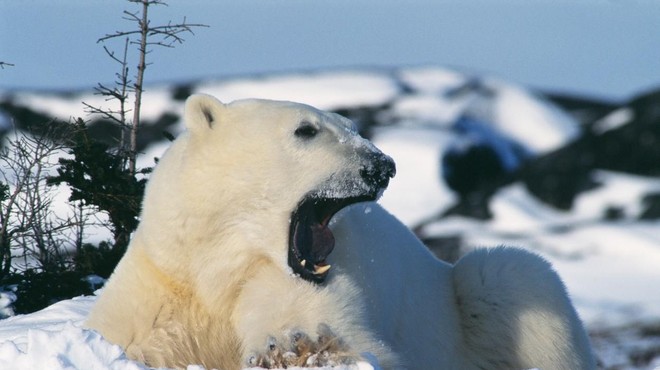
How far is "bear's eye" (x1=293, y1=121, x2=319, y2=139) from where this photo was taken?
419cm

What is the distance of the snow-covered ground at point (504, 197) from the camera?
2020 cm

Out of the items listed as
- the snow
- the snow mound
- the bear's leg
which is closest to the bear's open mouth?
the snow mound

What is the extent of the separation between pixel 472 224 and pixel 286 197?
25.0 meters

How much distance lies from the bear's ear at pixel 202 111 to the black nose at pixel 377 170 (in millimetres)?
657

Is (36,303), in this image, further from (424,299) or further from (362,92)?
(362,92)

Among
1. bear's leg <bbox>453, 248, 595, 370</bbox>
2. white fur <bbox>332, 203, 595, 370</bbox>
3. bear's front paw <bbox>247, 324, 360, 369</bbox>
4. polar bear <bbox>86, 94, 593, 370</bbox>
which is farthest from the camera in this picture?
bear's leg <bbox>453, 248, 595, 370</bbox>

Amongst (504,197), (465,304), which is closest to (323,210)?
(465,304)

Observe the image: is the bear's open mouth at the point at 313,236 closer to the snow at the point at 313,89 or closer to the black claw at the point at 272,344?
the black claw at the point at 272,344

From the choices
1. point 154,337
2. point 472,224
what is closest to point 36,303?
point 154,337

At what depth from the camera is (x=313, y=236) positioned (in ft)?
13.8

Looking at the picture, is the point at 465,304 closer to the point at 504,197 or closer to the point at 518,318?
the point at 518,318

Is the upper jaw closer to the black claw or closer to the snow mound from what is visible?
the black claw

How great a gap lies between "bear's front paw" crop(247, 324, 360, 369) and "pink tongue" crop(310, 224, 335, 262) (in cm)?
39

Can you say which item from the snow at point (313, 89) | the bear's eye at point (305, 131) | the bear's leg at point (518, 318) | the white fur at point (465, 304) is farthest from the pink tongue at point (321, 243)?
the snow at point (313, 89)
